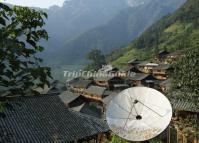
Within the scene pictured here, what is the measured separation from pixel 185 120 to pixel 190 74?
6861mm

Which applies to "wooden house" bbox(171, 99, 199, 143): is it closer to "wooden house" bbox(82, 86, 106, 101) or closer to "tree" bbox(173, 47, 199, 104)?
"tree" bbox(173, 47, 199, 104)

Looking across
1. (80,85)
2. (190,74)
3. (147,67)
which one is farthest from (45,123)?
(147,67)

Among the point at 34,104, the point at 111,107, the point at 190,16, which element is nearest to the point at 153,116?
the point at 111,107

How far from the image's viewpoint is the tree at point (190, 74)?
30.0 m

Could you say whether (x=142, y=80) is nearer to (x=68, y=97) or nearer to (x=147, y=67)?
(x=147, y=67)

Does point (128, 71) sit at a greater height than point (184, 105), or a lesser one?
lesser

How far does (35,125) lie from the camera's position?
23.0 metres

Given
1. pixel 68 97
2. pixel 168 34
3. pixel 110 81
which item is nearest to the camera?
pixel 68 97

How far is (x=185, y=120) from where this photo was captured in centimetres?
3506

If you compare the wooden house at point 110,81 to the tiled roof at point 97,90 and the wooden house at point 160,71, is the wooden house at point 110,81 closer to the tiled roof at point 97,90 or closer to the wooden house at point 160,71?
the tiled roof at point 97,90

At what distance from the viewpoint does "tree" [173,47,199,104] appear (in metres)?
30.0

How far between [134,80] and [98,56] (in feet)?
163

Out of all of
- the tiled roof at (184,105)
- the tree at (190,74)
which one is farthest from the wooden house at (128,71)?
the tree at (190,74)

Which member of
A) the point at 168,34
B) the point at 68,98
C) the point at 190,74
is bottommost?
the point at 68,98
